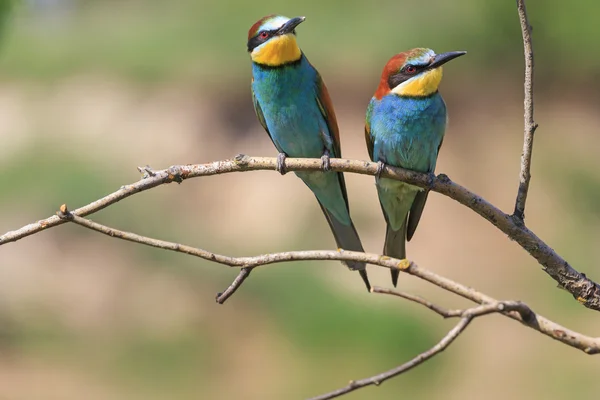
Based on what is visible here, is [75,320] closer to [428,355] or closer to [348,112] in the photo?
[348,112]

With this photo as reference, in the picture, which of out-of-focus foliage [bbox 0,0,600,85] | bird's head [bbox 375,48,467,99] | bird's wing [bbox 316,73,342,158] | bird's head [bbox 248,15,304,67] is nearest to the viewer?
bird's head [bbox 375,48,467,99]

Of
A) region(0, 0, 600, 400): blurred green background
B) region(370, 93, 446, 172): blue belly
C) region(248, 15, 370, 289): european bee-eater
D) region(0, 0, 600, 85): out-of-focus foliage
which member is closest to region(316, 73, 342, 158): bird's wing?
region(248, 15, 370, 289): european bee-eater

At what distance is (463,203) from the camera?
61.7 inches

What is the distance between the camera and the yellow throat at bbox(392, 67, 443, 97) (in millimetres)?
2102

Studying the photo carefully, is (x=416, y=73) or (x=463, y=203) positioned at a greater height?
(x=416, y=73)

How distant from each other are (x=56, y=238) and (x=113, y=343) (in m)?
0.93

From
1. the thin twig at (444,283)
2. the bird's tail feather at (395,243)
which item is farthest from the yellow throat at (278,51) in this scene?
the thin twig at (444,283)

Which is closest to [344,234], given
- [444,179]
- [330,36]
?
[444,179]

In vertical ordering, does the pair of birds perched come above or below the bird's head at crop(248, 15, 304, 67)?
below

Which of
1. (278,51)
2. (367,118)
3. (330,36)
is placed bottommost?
(367,118)

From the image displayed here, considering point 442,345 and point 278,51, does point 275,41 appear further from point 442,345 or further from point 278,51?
point 442,345

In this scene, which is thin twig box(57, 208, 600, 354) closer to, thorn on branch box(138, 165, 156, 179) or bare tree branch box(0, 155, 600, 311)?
bare tree branch box(0, 155, 600, 311)

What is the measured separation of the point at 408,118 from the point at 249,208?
7.43ft

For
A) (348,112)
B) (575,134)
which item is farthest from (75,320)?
(575,134)
